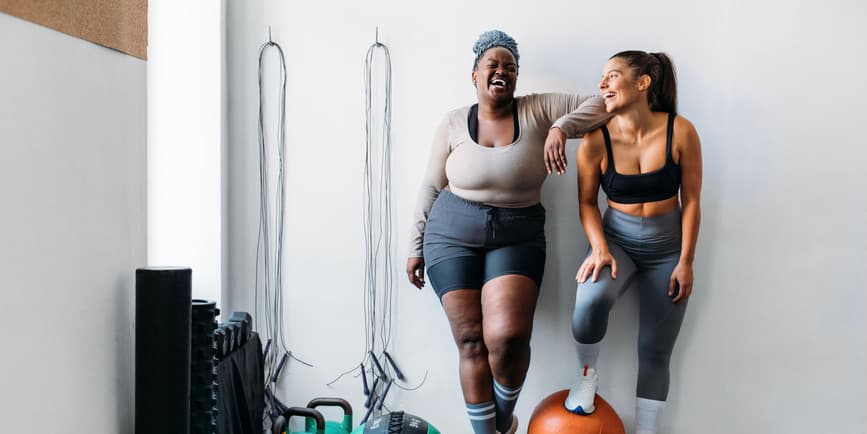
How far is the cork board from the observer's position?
1.20 meters

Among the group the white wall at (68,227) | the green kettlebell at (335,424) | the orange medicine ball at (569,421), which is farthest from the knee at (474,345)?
the white wall at (68,227)

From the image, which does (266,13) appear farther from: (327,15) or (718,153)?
(718,153)

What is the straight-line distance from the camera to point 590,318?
2746 mm

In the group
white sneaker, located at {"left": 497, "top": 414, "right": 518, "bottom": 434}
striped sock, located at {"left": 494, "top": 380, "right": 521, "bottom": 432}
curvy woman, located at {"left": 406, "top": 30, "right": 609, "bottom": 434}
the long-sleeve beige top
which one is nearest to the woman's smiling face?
curvy woman, located at {"left": 406, "top": 30, "right": 609, "bottom": 434}

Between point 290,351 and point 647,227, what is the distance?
1.62 meters

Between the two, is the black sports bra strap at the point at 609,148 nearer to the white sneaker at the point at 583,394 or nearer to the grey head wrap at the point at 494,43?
the grey head wrap at the point at 494,43

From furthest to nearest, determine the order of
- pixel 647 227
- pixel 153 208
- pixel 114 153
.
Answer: pixel 153 208 < pixel 647 227 < pixel 114 153

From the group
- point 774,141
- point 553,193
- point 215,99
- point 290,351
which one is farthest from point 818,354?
point 215,99

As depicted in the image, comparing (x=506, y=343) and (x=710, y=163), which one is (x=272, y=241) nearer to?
(x=506, y=343)

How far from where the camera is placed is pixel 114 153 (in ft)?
5.04

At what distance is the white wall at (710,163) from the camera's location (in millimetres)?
3113

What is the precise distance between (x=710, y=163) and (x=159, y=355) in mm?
2488

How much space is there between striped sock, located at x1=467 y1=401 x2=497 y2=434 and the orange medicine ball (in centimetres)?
17

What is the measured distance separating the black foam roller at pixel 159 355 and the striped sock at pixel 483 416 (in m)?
1.41
